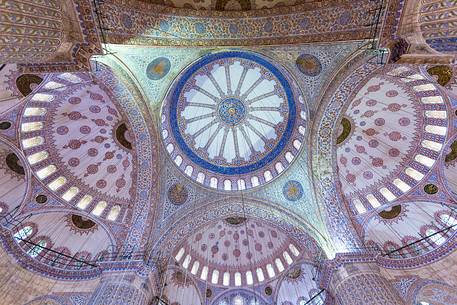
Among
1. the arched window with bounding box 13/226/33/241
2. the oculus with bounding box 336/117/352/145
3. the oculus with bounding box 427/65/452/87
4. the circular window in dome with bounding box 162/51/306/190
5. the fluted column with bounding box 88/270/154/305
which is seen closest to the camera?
the fluted column with bounding box 88/270/154/305

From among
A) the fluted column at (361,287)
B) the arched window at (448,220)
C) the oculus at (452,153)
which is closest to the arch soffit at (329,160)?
the fluted column at (361,287)

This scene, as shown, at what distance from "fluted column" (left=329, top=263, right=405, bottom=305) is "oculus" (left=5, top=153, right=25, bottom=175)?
11988 mm

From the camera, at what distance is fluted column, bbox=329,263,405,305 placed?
666 centimetres

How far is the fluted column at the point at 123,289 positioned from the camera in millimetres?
7195

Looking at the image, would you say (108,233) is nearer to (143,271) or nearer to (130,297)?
(143,271)

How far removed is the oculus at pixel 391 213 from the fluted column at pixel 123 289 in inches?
387

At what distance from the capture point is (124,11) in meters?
6.19

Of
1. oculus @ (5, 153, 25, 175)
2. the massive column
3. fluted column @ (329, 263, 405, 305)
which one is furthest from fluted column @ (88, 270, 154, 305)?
the massive column

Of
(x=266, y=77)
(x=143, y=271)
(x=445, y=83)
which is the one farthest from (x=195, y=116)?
(x=445, y=83)

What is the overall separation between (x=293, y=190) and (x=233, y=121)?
16.1ft

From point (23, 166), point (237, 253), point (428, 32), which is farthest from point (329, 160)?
point (23, 166)

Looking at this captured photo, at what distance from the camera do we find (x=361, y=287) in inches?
283

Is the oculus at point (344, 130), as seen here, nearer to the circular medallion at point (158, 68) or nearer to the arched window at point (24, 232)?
the circular medallion at point (158, 68)

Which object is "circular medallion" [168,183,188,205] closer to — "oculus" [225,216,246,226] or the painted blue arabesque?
the painted blue arabesque
